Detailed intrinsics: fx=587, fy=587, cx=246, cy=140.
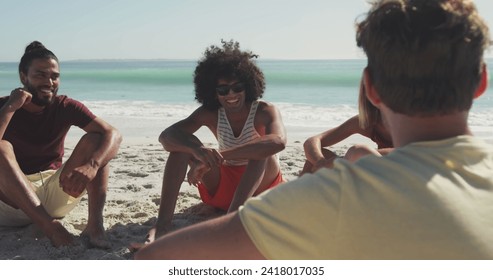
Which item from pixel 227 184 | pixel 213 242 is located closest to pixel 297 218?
pixel 213 242

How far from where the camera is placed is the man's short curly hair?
4.45 m

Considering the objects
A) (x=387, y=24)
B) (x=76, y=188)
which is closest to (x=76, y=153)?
(x=76, y=188)

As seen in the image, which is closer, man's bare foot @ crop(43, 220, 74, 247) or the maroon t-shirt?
man's bare foot @ crop(43, 220, 74, 247)

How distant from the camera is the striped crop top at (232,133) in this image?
428 cm

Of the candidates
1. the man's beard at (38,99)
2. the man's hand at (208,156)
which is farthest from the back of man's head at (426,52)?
the man's beard at (38,99)

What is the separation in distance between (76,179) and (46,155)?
0.70 m

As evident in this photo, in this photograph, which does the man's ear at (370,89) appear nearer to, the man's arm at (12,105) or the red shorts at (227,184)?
the red shorts at (227,184)

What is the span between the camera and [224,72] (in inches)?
174

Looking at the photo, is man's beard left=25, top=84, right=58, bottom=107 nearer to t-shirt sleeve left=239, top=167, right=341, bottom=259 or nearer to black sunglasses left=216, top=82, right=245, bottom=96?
black sunglasses left=216, top=82, right=245, bottom=96

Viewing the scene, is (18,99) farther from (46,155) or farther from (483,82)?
(483,82)

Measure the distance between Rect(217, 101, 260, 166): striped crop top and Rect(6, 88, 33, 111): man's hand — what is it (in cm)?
135

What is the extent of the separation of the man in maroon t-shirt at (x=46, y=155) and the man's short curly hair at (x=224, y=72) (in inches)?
31.2

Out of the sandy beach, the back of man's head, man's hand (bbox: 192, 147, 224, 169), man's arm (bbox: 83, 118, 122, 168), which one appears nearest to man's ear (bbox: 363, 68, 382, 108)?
the back of man's head
